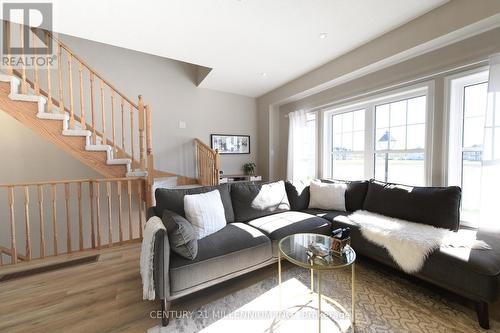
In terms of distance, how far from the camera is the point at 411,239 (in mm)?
1817

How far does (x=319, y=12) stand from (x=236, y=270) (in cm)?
261

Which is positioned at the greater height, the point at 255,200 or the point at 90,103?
the point at 90,103

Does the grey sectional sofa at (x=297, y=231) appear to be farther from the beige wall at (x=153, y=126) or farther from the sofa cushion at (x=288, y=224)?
the beige wall at (x=153, y=126)

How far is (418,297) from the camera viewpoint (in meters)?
1.76

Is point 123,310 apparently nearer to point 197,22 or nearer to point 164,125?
point 197,22

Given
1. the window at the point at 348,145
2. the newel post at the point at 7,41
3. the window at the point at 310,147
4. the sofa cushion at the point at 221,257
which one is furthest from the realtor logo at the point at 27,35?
the window at the point at 348,145

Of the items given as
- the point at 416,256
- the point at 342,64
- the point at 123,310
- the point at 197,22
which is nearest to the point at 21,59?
the point at 197,22

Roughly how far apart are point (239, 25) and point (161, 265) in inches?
97.0

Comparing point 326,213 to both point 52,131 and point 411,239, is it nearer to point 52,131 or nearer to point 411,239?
point 411,239

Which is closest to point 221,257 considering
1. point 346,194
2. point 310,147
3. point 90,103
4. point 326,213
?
A: point 326,213

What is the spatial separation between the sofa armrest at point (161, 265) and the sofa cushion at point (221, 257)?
46 millimetres

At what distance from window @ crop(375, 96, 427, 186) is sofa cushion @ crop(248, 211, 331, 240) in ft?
4.50

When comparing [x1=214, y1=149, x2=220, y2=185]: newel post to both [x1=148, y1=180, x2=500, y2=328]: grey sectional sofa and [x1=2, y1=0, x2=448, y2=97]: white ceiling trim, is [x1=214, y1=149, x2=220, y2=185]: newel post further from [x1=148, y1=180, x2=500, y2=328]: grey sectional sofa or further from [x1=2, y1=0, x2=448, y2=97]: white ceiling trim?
[x1=2, y1=0, x2=448, y2=97]: white ceiling trim

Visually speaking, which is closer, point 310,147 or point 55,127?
point 55,127
